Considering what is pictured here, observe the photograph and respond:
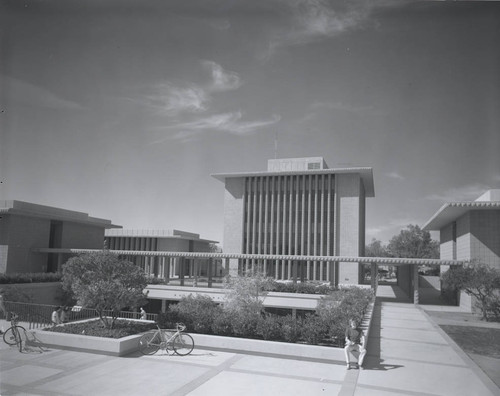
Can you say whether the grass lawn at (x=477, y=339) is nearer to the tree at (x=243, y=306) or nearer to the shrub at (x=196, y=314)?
the tree at (x=243, y=306)

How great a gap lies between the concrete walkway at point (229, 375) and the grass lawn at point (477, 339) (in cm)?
167

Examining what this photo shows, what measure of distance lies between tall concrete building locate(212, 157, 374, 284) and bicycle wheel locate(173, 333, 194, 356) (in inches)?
1368

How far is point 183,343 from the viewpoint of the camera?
12672mm

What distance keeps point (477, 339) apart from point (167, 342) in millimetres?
13054

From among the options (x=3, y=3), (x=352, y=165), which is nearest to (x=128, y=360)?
(x=3, y=3)

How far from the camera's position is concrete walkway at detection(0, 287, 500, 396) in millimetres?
9109

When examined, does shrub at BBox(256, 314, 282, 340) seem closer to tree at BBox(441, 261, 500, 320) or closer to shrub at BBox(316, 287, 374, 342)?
shrub at BBox(316, 287, 374, 342)

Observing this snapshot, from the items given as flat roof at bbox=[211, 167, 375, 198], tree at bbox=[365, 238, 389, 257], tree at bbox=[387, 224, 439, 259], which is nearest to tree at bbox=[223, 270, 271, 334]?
flat roof at bbox=[211, 167, 375, 198]

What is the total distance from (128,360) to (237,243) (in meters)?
41.2

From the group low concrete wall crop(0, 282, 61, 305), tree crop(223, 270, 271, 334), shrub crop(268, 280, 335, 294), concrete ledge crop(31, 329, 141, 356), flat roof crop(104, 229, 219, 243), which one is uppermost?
flat roof crop(104, 229, 219, 243)

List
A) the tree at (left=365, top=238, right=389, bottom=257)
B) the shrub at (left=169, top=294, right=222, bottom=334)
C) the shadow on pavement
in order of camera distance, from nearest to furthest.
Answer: the shadow on pavement < the shrub at (left=169, top=294, right=222, bottom=334) < the tree at (left=365, top=238, right=389, bottom=257)

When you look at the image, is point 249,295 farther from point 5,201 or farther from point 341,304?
point 5,201

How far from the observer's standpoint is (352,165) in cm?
4953

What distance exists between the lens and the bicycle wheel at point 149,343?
12465 mm
